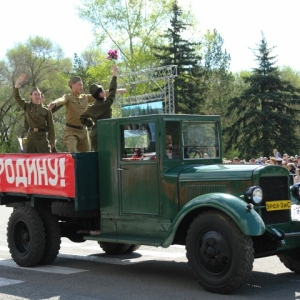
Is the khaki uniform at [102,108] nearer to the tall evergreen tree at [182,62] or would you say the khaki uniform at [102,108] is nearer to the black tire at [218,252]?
the black tire at [218,252]

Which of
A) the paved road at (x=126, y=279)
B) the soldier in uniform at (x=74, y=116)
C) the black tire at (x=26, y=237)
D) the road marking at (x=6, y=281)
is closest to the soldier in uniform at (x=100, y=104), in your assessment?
the soldier in uniform at (x=74, y=116)

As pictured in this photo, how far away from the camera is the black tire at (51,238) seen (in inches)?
373

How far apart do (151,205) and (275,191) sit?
1.58 metres

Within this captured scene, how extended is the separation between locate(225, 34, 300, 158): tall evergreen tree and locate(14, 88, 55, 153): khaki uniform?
2814 cm

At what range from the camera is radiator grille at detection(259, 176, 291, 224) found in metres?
7.72

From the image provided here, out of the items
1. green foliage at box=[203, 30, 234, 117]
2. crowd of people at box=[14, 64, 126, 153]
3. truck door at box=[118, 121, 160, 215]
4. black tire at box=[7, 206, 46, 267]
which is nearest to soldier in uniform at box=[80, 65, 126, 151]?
crowd of people at box=[14, 64, 126, 153]

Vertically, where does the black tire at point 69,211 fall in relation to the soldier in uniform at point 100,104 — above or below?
below

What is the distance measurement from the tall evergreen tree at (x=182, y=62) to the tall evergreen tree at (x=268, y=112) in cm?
562

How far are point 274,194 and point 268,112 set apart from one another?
3054 centimetres

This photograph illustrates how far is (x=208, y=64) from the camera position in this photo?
58.7 meters

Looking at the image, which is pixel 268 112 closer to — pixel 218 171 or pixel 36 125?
pixel 36 125

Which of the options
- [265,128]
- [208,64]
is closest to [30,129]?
[265,128]

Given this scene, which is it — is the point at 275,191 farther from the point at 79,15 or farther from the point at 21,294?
the point at 79,15

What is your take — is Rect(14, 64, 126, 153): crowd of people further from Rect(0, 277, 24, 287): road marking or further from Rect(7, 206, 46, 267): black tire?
Rect(0, 277, 24, 287): road marking
